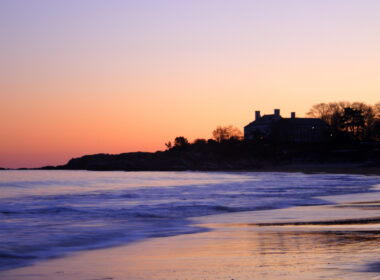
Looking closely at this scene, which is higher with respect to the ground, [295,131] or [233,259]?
[295,131]

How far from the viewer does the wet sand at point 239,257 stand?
6.44 m

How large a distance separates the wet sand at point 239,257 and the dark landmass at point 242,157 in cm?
8545

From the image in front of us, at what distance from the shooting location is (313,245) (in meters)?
8.52

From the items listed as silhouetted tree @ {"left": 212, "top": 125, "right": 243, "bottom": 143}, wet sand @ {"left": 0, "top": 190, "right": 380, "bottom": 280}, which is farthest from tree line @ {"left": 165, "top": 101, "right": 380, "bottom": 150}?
wet sand @ {"left": 0, "top": 190, "right": 380, "bottom": 280}

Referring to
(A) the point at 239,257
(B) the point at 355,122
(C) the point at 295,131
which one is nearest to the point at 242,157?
(C) the point at 295,131

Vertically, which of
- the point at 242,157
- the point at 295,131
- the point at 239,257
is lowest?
the point at 239,257

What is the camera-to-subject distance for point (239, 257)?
7.61 meters

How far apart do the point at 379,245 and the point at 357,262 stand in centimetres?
171

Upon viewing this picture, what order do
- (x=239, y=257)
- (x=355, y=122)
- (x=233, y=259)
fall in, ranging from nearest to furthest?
(x=233, y=259) < (x=239, y=257) < (x=355, y=122)

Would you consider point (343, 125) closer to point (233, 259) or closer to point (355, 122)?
point (355, 122)

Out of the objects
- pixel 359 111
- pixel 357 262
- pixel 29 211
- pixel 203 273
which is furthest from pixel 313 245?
pixel 359 111

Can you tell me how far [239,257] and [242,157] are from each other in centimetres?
10929

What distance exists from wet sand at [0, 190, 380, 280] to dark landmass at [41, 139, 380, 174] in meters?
85.5

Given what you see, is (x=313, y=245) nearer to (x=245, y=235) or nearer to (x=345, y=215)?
(x=245, y=235)
